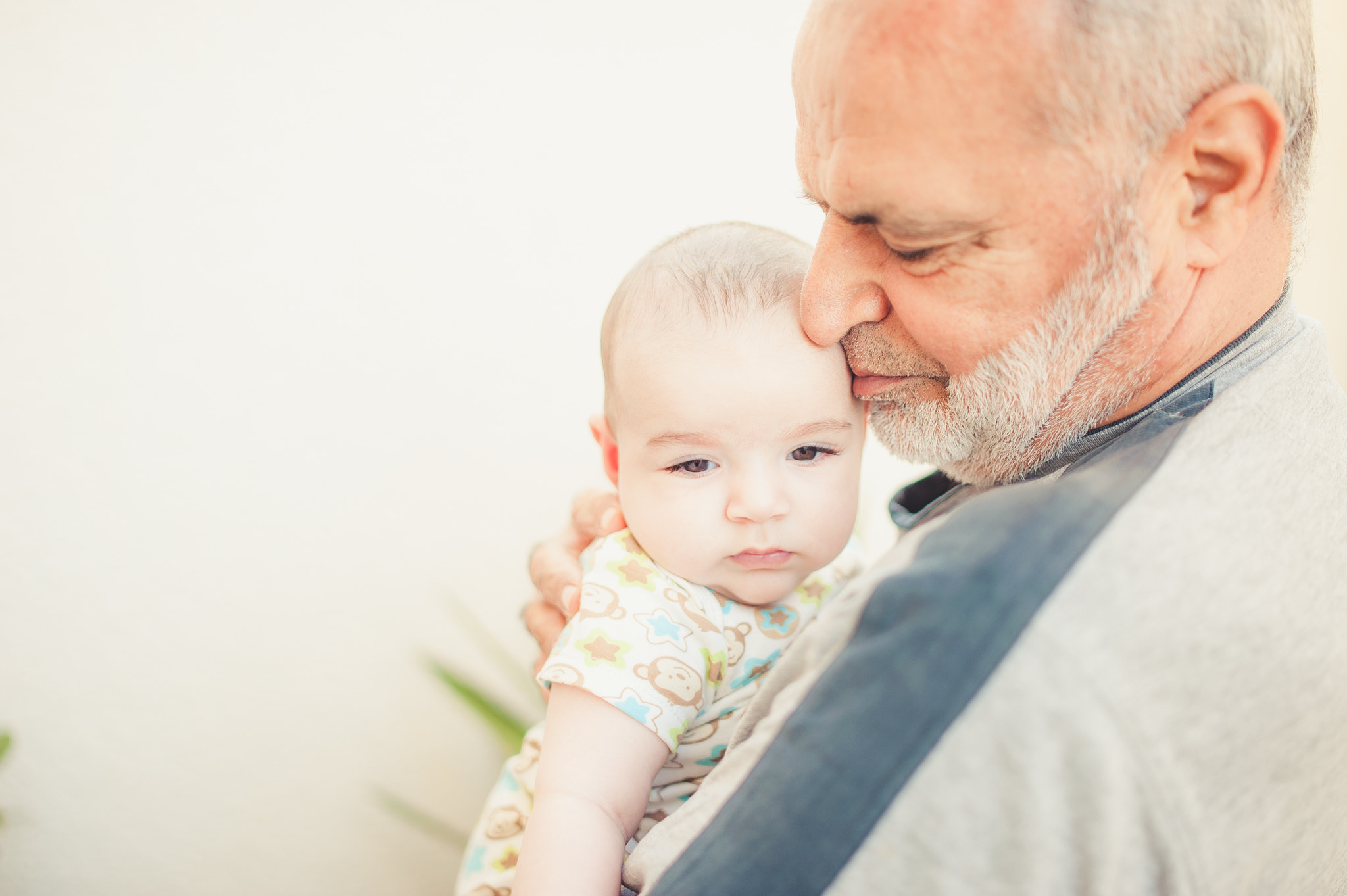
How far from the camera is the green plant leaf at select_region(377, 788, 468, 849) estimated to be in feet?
7.00

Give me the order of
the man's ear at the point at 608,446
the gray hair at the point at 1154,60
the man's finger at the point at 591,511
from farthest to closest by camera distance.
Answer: the man's finger at the point at 591,511 → the man's ear at the point at 608,446 → the gray hair at the point at 1154,60

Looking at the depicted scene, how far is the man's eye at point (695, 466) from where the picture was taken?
115 centimetres

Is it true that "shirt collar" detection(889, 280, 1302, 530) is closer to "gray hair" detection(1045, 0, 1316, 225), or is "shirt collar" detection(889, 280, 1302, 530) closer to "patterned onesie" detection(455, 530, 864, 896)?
"gray hair" detection(1045, 0, 1316, 225)

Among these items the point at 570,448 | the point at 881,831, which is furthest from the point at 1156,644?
the point at 570,448

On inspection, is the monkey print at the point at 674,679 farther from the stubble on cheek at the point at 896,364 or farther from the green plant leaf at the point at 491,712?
the green plant leaf at the point at 491,712

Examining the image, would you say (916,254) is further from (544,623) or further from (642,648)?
(544,623)

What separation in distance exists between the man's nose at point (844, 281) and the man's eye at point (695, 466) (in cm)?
24

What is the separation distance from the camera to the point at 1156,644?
628 mm

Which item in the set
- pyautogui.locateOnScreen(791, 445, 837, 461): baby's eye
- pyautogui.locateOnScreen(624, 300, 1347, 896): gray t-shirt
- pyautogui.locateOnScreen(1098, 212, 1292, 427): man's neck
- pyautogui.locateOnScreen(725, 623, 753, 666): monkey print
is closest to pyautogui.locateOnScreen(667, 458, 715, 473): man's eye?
pyautogui.locateOnScreen(791, 445, 837, 461): baby's eye

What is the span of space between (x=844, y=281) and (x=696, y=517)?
39cm

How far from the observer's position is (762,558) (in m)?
1.14

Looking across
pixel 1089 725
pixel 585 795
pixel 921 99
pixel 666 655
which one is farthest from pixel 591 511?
pixel 1089 725

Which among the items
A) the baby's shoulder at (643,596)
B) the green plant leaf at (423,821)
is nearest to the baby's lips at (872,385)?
the baby's shoulder at (643,596)

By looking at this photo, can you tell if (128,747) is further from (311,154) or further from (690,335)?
(690,335)
